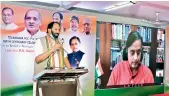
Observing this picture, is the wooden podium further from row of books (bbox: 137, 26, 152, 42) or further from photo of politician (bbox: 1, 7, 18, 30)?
Answer: row of books (bbox: 137, 26, 152, 42)

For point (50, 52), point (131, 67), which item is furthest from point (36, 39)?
point (131, 67)

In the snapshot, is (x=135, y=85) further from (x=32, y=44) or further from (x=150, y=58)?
(x=32, y=44)

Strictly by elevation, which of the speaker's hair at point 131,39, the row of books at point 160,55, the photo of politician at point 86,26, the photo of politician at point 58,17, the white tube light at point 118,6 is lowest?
the row of books at point 160,55

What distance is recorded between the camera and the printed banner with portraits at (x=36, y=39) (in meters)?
4.44

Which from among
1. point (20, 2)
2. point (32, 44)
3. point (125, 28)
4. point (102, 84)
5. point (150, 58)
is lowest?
point (102, 84)

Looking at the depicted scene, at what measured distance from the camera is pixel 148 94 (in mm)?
6438

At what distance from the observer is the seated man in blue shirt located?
17.0ft

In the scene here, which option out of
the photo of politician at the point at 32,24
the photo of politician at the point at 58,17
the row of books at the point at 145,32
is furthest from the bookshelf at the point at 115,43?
the photo of politician at the point at 32,24

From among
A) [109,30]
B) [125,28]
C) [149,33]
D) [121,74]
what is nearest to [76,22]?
[109,30]

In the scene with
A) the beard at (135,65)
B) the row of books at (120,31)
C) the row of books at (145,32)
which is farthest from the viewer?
the row of books at (145,32)

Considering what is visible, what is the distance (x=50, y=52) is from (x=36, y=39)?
0.43m

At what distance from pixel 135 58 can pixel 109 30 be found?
1.14m

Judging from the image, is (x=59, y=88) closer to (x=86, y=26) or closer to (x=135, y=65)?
(x=86, y=26)

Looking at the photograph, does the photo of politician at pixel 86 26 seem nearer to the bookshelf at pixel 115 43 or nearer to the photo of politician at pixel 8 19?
the bookshelf at pixel 115 43
